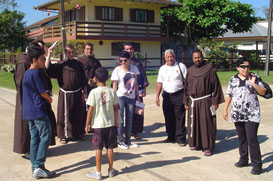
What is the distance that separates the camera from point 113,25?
2620cm

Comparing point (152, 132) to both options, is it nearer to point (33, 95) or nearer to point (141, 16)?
point (33, 95)

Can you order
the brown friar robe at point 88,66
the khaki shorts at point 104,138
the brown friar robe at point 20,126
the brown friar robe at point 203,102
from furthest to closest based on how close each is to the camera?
the brown friar robe at point 88,66, the brown friar robe at point 203,102, the brown friar robe at point 20,126, the khaki shorts at point 104,138

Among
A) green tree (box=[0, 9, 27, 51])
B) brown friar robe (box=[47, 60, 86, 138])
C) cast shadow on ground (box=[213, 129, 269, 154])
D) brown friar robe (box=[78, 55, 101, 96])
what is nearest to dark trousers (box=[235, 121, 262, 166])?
cast shadow on ground (box=[213, 129, 269, 154])

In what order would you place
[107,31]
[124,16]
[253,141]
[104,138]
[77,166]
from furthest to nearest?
[124,16] < [107,31] < [77,166] < [253,141] < [104,138]

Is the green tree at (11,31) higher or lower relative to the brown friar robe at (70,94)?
higher

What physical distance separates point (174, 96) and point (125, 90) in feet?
3.23

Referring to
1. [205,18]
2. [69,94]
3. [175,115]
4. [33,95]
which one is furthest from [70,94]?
[205,18]

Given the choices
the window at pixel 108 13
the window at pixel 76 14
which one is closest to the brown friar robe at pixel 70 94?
the window at pixel 108 13

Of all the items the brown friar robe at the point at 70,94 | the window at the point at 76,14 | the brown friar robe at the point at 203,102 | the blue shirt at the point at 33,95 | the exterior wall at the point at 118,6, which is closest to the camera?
the blue shirt at the point at 33,95

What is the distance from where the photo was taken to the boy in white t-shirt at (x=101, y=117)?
4.50 m

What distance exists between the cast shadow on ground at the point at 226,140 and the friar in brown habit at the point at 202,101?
1.19 feet

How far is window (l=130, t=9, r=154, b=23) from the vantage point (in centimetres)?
2750

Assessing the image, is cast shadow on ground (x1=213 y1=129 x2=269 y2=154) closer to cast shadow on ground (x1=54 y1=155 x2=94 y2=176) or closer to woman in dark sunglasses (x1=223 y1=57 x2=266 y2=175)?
woman in dark sunglasses (x1=223 y1=57 x2=266 y2=175)

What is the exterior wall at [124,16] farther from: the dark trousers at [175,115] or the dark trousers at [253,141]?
the dark trousers at [253,141]
